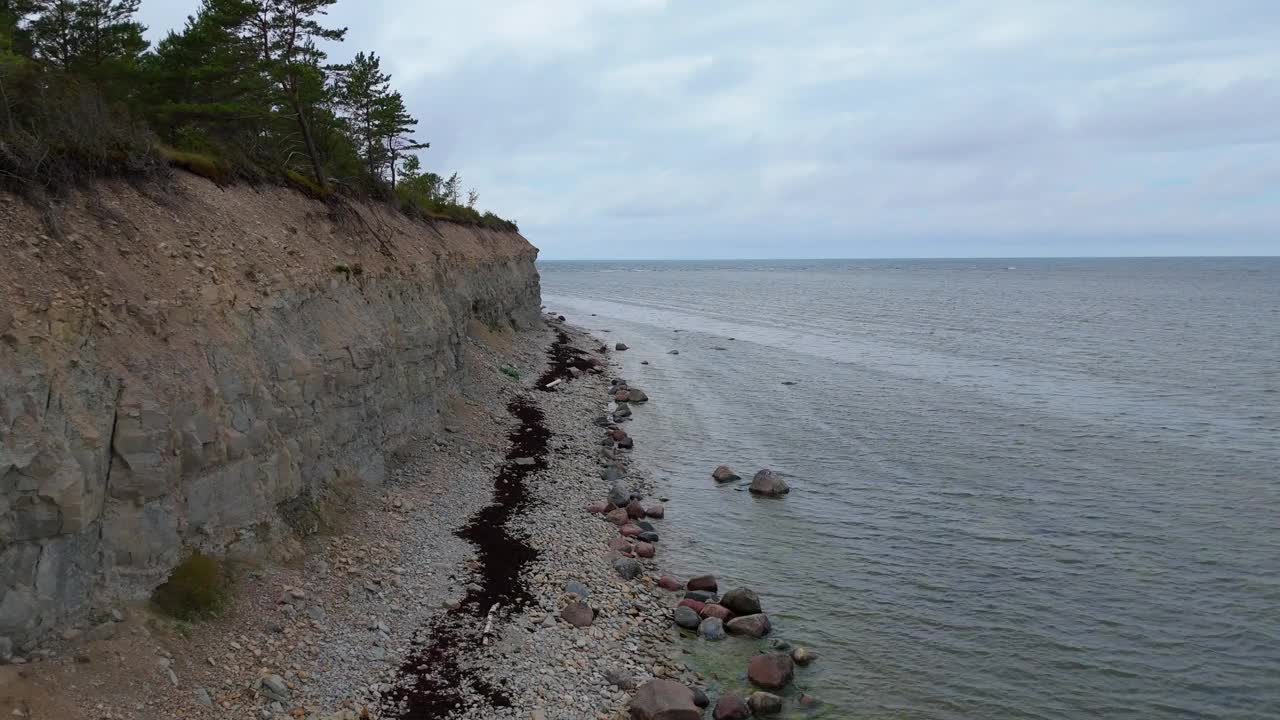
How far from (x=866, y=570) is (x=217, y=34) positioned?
32882 millimetres

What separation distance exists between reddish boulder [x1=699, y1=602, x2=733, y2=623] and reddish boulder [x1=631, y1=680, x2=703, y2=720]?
13.3 feet

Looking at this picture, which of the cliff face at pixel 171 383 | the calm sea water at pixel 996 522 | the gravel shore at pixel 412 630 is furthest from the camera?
the calm sea water at pixel 996 522

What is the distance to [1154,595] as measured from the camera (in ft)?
72.0

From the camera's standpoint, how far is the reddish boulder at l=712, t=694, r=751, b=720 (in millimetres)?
16047

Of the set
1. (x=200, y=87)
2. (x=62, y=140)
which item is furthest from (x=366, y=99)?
(x=62, y=140)

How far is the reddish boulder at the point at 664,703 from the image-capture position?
15617 millimetres

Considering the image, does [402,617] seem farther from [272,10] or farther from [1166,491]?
[1166,491]

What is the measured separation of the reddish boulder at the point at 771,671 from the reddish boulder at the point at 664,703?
200cm

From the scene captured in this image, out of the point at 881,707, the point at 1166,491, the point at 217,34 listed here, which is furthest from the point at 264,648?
the point at 1166,491

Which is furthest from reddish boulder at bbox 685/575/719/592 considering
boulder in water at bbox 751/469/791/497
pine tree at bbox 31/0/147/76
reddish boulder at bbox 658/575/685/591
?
pine tree at bbox 31/0/147/76

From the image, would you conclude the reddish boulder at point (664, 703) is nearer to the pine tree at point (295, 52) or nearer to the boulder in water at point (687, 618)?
the boulder in water at point (687, 618)

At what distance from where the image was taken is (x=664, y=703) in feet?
51.9

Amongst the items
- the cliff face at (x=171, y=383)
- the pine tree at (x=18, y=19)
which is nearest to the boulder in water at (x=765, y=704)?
the cliff face at (x=171, y=383)

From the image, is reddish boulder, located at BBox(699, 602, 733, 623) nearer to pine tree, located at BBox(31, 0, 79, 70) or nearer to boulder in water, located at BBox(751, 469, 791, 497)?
boulder in water, located at BBox(751, 469, 791, 497)
